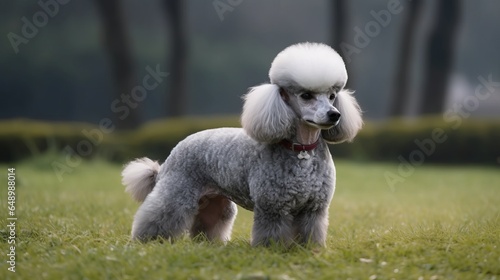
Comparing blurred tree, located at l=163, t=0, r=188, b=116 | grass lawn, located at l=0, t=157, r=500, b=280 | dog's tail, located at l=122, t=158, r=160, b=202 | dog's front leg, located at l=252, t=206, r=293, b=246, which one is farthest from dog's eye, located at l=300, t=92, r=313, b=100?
blurred tree, located at l=163, t=0, r=188, b=116

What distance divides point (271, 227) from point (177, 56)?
1344 cm

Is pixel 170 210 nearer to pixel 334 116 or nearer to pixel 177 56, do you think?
pixel 334 116

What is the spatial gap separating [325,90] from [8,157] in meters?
11.4

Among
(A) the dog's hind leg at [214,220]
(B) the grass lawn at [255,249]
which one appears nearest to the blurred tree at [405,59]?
(B) the grass lawn at [255,249]

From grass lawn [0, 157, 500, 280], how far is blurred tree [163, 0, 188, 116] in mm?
9619

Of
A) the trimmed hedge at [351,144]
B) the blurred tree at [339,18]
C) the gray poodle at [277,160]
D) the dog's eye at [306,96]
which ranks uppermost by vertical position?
the blurred tree at [339,18]

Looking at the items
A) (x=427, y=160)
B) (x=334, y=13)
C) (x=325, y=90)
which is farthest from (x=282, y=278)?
(x=334, y=13)

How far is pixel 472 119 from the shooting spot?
14.5 metres

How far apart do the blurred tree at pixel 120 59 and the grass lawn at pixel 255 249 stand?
8.61 m

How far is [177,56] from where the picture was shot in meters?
17.1

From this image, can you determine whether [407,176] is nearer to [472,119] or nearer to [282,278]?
[472,119]

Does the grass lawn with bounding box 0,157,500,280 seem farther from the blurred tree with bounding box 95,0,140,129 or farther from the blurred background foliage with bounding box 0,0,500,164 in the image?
the blurred tree with bounding box 95,0,140,129

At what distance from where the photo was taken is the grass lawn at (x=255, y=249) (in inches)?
144

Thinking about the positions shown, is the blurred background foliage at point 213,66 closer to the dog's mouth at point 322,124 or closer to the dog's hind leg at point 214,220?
the dog's hind leg at point 214,220
